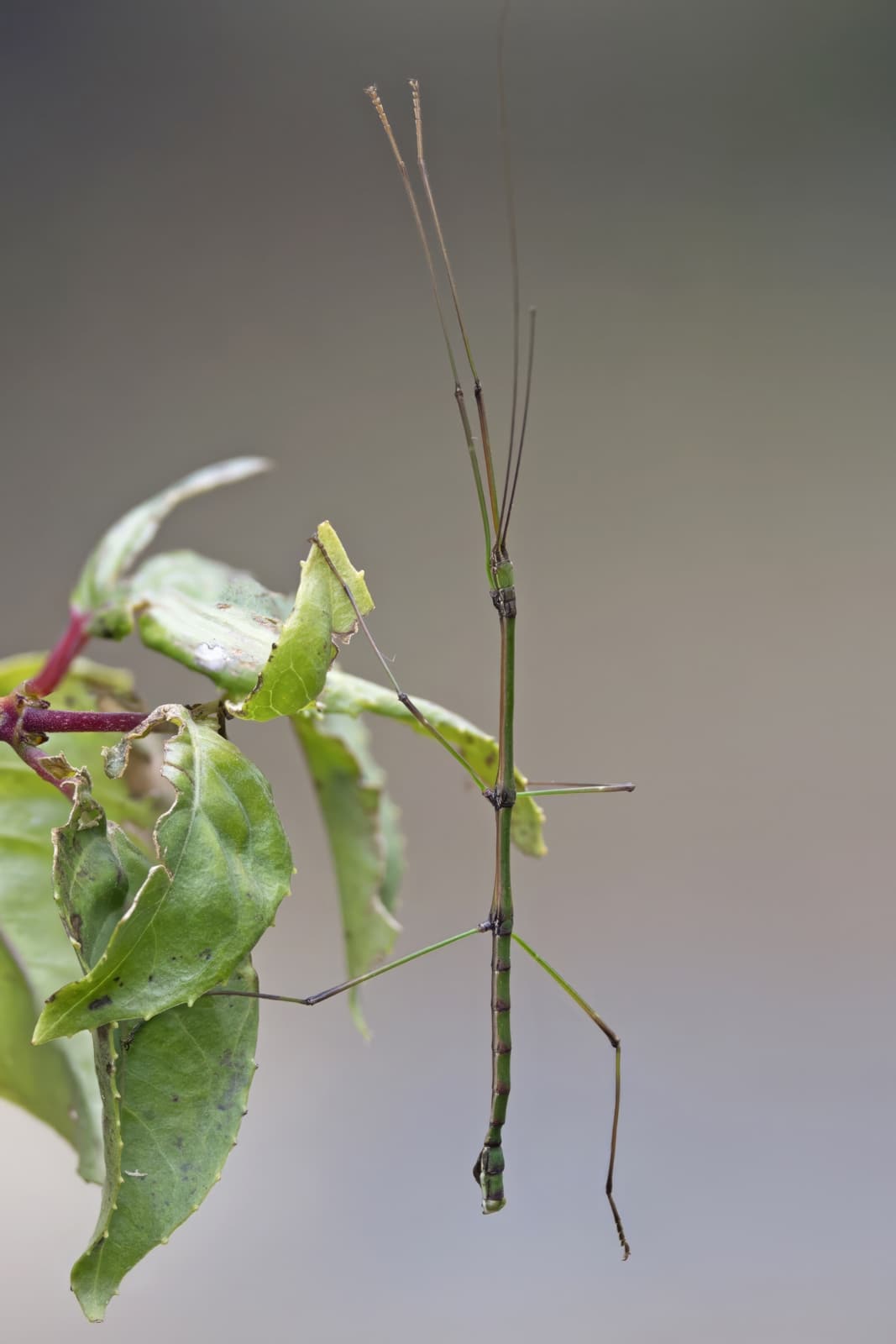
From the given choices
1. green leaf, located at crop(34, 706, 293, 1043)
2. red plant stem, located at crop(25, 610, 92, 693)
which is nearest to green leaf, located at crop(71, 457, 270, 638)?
red plant stem, located at crop(25, 610, 92, 693)

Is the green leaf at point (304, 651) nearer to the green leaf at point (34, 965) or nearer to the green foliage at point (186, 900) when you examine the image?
the green foliage at point (186, 900)

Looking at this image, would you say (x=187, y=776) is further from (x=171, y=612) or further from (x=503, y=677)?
(x=503, y=677)

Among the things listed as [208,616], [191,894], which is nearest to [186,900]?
[191,894]

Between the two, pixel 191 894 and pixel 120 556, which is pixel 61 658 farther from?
pixel 191 894

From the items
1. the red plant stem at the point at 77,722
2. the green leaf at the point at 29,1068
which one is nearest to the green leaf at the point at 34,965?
the green leaf at the point at 29,1068

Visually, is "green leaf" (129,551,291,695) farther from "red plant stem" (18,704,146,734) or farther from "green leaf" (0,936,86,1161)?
"green leaf" (0,936,86,1161)

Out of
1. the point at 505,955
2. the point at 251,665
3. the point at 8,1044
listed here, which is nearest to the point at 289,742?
the point at 505,955
